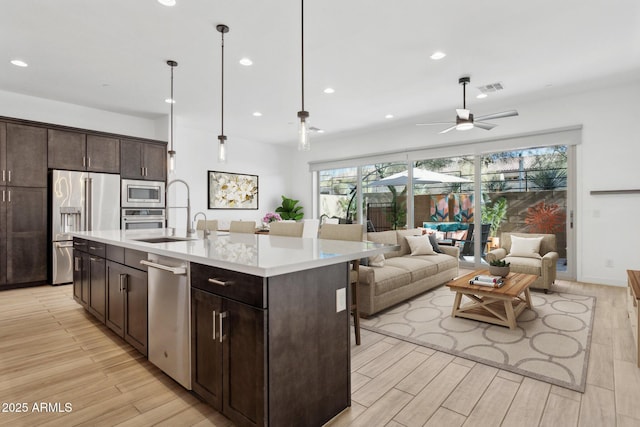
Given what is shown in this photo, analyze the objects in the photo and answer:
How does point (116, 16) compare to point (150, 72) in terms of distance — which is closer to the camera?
point (116, 16)

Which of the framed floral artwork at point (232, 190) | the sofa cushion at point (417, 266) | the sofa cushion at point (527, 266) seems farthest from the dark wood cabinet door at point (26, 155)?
the sofa cushion at point (527, 266)

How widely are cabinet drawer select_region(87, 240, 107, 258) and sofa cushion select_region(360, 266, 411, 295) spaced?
7.68 ft

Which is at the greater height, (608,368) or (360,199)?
(360,199)

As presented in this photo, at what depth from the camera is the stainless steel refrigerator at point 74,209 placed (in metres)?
4.79

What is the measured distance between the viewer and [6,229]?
178 inches

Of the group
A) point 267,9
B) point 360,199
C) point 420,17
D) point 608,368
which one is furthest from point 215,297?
point 360,199

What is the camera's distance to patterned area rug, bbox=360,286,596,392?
7.64 ft

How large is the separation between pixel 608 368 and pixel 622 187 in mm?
3451

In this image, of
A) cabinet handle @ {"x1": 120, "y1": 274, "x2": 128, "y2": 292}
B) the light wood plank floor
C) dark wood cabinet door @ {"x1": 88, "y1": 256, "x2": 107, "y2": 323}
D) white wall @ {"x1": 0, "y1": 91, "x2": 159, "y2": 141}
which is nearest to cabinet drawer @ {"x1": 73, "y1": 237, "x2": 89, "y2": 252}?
dark wood cabinet door @ {"x1": 88, "y1": 256, "x2": 107, "y2": 323}

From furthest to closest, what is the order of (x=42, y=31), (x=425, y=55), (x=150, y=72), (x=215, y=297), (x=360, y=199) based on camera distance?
(x=360, y=199), (x=150, y=72), (x=425, y=55), (x=42, y=31), (x=215, y=297)

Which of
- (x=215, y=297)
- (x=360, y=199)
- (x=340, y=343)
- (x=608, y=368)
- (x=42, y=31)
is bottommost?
(x=608, y=368)

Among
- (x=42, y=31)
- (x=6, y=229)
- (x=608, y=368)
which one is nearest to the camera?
(x=608, y=368)

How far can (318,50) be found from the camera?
351 cm

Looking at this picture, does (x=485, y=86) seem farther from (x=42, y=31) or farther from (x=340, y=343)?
(x=42, y=31)
